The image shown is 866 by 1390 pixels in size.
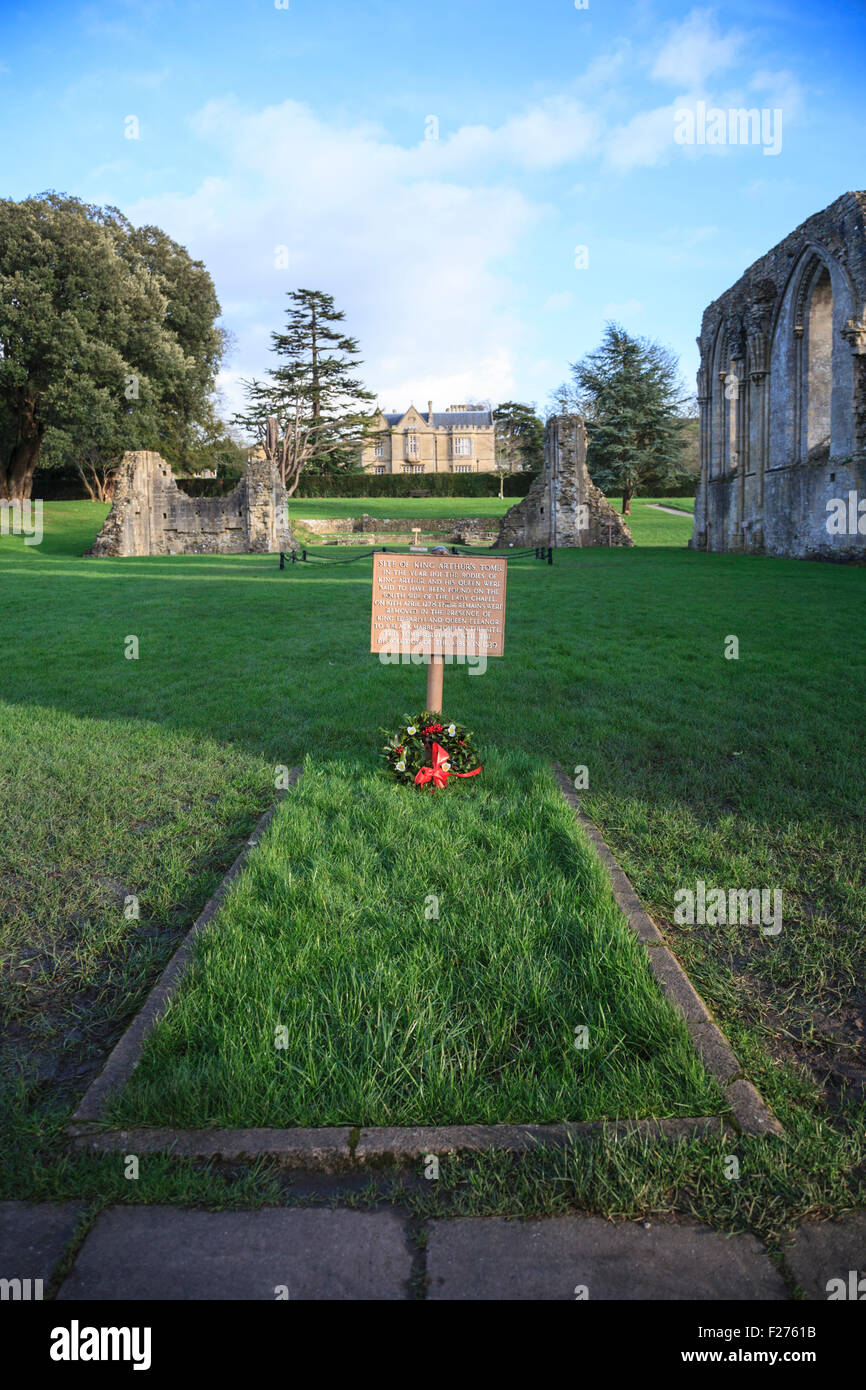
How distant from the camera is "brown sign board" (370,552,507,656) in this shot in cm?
562

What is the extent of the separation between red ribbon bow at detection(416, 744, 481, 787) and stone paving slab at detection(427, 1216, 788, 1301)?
11.0 feet

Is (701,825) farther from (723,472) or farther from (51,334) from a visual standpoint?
(51,334)

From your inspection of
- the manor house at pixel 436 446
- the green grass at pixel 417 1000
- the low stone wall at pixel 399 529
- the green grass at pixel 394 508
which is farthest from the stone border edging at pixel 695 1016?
the manor house at pixel 436 446

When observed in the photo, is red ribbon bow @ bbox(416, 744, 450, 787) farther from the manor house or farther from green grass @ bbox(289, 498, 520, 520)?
the manor house

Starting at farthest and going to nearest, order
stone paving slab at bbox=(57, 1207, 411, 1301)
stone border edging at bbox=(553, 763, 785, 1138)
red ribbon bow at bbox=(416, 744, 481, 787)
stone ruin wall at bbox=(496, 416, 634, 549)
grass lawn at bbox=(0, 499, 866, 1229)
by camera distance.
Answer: stone ruin wall at bbox=(496, 416, 634, 549)
red ribbon bow at bbox=(416, 744, 481, 787)
stone border edging at bbox=(553, 763, 785, 1138)
grass lawn at bbox=(0, 499, 866, 1229)
stone paving slab at bbox=(57, 1207, 411, 1301)

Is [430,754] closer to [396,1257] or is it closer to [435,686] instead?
[435,686]

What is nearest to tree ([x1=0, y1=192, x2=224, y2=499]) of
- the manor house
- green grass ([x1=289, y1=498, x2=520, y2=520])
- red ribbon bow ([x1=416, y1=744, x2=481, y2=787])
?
green grass ([x1=289, y1=498, x2=520, y2=520])

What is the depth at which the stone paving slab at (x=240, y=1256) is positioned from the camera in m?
1.96

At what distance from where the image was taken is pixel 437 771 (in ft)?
17.8

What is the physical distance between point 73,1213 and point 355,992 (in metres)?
1.11

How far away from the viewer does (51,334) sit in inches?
1391

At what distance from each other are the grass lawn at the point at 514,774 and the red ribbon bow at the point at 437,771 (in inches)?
18.1

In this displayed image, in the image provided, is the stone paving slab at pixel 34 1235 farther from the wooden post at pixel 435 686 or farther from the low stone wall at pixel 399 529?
the low stone wall at pixel 399 529

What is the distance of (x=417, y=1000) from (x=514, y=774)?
109 inches
